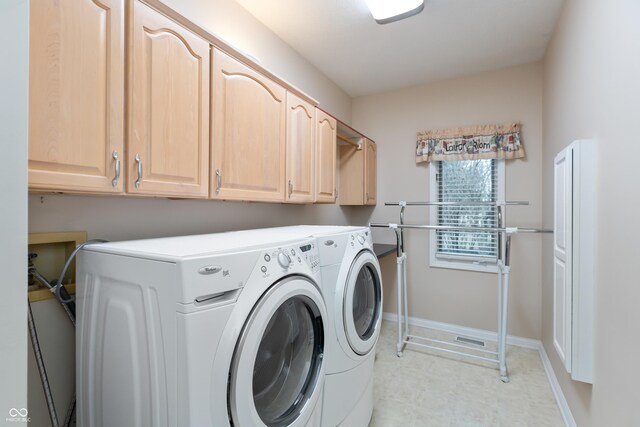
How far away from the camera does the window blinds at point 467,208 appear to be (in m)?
2.97

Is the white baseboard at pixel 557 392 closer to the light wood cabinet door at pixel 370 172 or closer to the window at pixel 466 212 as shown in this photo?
the window at pixel 466 212

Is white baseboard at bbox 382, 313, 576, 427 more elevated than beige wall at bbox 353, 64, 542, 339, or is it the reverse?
beige wall at bbox 353, 64, 542, 339

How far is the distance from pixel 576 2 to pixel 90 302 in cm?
286

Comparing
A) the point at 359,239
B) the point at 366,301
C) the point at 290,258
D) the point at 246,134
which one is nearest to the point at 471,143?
the point at 359,239

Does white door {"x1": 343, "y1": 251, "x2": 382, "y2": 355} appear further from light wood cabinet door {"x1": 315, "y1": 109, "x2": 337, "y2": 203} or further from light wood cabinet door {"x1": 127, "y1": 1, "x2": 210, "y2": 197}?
light wood cabinet door {"x1": 127, "y1": 1, "x2": 210, "y2": 197}

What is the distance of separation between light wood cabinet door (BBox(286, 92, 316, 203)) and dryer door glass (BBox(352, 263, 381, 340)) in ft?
2.23

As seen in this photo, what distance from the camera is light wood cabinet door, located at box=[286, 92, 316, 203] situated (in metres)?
1.95

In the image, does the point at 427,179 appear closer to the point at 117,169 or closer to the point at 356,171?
the point at 356,171

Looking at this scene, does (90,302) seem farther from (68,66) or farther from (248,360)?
(68,66)

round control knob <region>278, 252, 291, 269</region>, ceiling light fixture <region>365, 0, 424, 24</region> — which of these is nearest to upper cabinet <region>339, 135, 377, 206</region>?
ceiling light fixture <region>365, 0, 424, 24</region>

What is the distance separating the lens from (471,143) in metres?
2.94

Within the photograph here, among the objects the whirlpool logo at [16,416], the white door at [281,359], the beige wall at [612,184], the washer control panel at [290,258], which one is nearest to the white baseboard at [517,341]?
the beige wall at [612,184]

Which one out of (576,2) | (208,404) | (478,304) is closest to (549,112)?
(576,2)

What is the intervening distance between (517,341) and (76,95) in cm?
365
